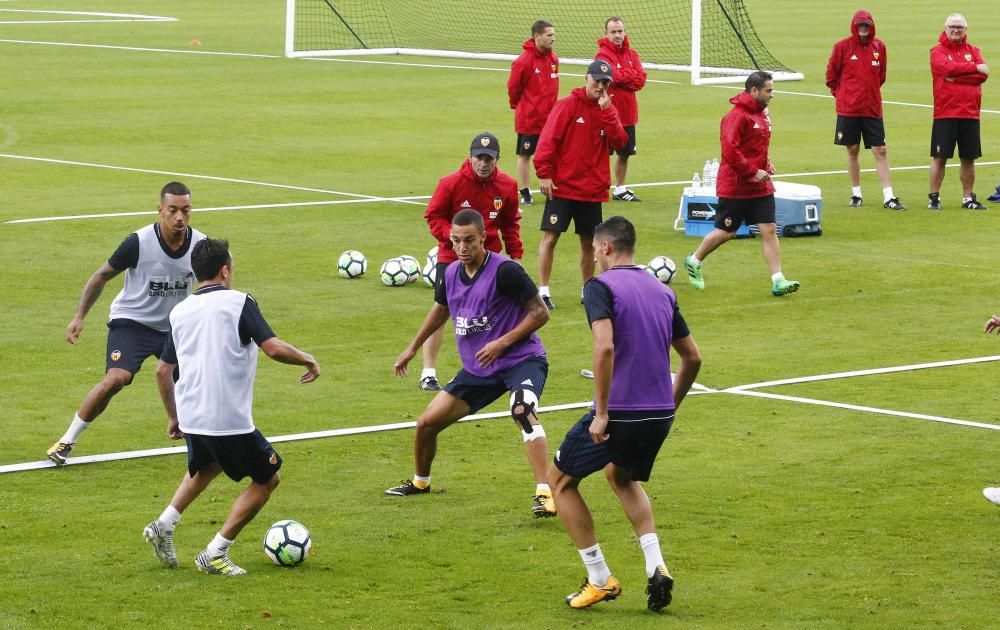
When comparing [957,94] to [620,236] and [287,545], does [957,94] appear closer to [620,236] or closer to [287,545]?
[620,236]

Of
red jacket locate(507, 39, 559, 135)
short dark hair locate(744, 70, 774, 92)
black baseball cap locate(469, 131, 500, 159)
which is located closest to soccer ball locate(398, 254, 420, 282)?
short dark hair locate(744, 70, 774, 92)

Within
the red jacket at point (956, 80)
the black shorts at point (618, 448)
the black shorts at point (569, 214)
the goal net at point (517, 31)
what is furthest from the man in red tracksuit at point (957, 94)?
the black shorts at point (618, 448)

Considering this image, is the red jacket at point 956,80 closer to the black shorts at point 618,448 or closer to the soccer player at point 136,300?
the soccer player at point 136,300

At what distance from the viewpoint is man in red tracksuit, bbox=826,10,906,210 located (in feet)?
80.4

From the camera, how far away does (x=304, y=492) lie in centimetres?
1170

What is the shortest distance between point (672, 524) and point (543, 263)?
7129 mm

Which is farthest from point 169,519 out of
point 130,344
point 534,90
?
point 534,90

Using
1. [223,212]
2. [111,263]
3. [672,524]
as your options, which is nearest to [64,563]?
[111,263]

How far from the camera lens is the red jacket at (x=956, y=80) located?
78.2 feet

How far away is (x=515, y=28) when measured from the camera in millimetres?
49125

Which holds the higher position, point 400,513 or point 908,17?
point 908,17

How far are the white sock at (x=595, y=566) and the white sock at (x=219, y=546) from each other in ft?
7.02

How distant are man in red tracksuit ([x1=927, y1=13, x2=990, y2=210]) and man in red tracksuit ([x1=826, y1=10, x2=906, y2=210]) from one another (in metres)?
0.83

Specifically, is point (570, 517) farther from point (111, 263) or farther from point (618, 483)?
point (111, 263)
